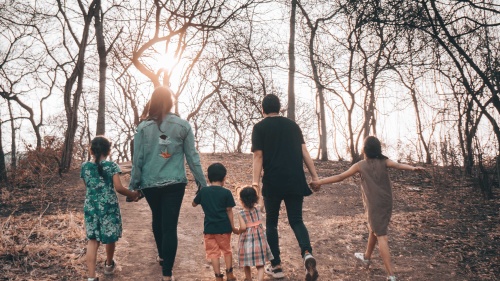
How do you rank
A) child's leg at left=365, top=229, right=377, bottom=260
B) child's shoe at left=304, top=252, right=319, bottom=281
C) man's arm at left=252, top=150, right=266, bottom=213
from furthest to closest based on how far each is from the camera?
child's leg at left=365, top=229, right=377, bottom=260 → man's arm at left=252, top=150, right=266, bottom=213 → child's shoe at left=304, top=252, right=319, bottom=281

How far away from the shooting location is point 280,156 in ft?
15.0

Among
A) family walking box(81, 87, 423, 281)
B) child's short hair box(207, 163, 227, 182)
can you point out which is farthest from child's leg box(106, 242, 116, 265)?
child's short hair box(207, 163, 227, 182)

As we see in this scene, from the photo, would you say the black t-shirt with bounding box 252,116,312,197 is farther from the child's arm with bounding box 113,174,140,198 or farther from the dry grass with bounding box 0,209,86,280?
the dry grass with bounding box 0,209,86,280

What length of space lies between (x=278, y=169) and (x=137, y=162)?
1.52m

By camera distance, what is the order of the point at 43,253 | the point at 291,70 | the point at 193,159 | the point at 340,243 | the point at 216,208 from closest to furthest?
the point at 216,208
the point at 193,159
the point at 43,253
the point at 340,243
the point at 291,70

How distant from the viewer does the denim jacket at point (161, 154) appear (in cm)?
427

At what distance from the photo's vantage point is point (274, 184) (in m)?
4.52

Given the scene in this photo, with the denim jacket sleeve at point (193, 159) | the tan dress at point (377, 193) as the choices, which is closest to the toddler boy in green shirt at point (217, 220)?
the denim jacket sleeve at point (193, 159)

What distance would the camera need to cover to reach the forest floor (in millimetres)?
4969

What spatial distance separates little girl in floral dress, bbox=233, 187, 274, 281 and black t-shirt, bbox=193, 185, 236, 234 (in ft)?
0.52

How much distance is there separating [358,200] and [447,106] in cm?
396

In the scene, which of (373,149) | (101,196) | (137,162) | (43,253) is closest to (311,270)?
(373,149)

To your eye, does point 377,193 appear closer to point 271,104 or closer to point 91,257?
point 271,104

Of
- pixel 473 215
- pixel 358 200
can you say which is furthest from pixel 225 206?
pixel 358 200
